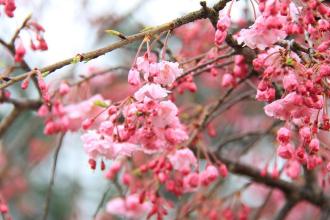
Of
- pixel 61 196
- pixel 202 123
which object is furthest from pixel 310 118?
pixel 61 196

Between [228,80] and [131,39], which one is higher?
[131,39]

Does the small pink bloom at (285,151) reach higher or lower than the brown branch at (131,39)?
lower

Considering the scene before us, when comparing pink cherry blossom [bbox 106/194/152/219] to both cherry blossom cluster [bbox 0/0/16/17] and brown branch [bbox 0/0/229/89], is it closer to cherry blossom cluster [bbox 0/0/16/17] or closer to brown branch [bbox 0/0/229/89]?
cherry blossom cluster [bbox 0/0/16/17]

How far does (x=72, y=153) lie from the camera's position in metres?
6.83

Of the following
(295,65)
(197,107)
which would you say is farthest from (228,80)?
(295,65)

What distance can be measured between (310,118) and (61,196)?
5628 millimetres

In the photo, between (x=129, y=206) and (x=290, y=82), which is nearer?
(x=290, y=82)

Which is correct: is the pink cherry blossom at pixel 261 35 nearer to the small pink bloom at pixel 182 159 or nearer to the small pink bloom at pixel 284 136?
the small pink bloom at pixel 284 136

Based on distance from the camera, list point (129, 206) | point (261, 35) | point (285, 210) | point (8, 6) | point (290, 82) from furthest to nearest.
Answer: point (285, 210) < point (129, 206) < point (8, 6) < point (261, 35) < point (290, 82)

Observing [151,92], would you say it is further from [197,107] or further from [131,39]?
[197,107]

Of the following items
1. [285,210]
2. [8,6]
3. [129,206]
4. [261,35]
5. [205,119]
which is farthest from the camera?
[285,210]

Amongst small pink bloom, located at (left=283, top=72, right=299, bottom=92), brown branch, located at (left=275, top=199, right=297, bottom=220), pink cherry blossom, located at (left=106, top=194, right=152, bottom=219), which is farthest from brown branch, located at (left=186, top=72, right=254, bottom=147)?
brown branch, located at (left=275, top=199, right=297, bottom=220)

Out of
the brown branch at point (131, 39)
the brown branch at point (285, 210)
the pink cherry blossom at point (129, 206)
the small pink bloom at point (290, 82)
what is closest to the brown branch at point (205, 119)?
the pink cherry blossom at point (129, 206)

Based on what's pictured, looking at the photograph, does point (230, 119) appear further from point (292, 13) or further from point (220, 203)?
point (292, 13)
